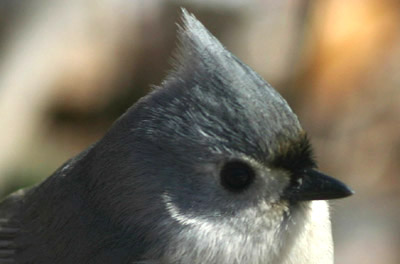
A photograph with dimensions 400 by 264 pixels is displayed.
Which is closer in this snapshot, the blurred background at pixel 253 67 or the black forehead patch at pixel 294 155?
the black forehead patch at pixel 294 155

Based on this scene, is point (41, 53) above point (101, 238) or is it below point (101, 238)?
above

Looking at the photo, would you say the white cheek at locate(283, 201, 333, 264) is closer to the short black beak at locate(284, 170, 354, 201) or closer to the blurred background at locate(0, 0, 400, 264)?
the short black beak at locate(284, 170, 354, 201)

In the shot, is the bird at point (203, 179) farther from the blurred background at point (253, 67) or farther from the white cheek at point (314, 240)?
the blurred background at point (253, 67)

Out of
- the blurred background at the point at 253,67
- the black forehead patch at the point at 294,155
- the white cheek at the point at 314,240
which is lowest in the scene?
the white cheek at the point at 314,240

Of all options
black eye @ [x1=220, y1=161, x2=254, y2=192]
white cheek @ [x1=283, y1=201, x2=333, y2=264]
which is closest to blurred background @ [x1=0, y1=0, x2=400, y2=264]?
white cheek @ [x1=283, y1=201, x2=333, y2=264]

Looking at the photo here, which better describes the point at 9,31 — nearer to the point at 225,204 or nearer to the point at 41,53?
the point at 41,53

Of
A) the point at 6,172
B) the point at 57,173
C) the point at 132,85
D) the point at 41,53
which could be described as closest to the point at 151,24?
the point at 132,85

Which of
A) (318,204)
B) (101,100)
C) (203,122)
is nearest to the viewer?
(203,122)

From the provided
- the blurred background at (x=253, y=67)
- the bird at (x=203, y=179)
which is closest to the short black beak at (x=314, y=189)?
the bird at (x=203, y=179)
